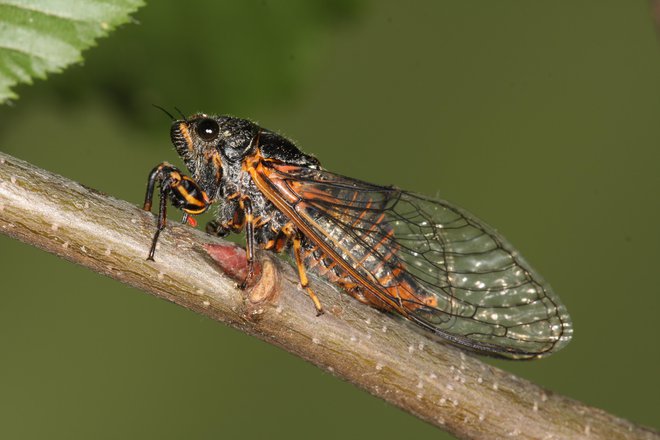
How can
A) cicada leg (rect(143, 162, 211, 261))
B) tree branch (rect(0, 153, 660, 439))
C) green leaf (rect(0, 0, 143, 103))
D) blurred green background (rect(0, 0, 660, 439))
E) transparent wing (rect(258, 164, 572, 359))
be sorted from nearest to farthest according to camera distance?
tree branch (rect(0, 153, 660, 439)), green leaf (rect(0, 0, 143, 103)), cicada leg (rect(143, 162, 211, 261)), transparent wing (rect(258, 164, 572, 359)), blurred green background (rect(0, 0, 660, 439))

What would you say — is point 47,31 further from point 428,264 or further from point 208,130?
point 428,264

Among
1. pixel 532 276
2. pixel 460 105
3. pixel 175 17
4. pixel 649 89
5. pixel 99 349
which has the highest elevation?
pixel 649 89

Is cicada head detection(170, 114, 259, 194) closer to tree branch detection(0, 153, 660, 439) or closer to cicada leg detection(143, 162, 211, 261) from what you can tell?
cicada leg detection(143, 162, 211, 261)

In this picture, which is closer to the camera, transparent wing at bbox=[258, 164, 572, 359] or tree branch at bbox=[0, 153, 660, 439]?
tree branch at bbox=[0, 153, 660, 439]

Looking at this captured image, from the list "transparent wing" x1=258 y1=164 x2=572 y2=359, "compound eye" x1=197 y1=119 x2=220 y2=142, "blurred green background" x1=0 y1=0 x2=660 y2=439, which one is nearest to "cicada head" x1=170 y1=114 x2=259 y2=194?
"compound eye" x1=197 y1=119 x2=220 y2=142

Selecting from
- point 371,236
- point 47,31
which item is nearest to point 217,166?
point 371,236

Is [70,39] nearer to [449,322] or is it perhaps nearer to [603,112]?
A: [449,322]

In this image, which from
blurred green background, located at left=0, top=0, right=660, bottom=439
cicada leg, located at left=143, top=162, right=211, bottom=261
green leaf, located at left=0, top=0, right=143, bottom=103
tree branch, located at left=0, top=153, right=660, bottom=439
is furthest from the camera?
blurred green background, located at left=0, top=0, right=660, bottom=439

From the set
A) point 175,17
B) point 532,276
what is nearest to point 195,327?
point 175,17
